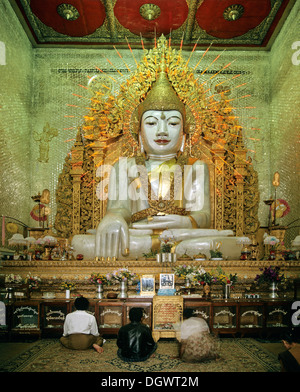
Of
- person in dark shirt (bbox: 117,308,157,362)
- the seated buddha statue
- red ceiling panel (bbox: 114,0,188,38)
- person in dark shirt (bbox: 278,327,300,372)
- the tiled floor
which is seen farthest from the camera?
red ceiling panel (bbox: 114,0,188,38)

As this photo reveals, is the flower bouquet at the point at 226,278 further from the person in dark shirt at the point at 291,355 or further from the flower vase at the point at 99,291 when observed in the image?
the person in dark shirt at the point at 291,355

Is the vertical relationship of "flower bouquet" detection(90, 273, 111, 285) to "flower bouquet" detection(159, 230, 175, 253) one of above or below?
below

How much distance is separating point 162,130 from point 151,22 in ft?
8.18

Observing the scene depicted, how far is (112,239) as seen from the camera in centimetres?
661

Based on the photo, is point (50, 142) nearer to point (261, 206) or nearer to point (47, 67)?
point (47, 67)

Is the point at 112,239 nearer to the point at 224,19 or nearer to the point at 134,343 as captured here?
the point at 134,343

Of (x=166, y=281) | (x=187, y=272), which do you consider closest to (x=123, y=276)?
(x=166, y=281)

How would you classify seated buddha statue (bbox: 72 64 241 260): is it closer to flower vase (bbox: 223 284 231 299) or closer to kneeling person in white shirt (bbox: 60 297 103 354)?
flower vase (bbox: 223 284 231 299)

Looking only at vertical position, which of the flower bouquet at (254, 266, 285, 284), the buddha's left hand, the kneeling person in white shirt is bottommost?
the kneeling person in white shirt

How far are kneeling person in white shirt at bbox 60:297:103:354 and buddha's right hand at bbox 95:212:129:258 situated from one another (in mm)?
2076

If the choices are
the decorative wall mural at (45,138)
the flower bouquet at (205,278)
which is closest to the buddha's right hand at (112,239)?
the flower bouquet at (205,278)

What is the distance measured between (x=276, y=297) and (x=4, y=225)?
4.68m

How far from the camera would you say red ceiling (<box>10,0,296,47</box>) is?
7930 millimetres

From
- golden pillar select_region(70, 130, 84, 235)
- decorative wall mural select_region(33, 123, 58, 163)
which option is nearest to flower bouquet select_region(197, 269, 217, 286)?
golden pillar select_region(70, 130, 84, 235)
